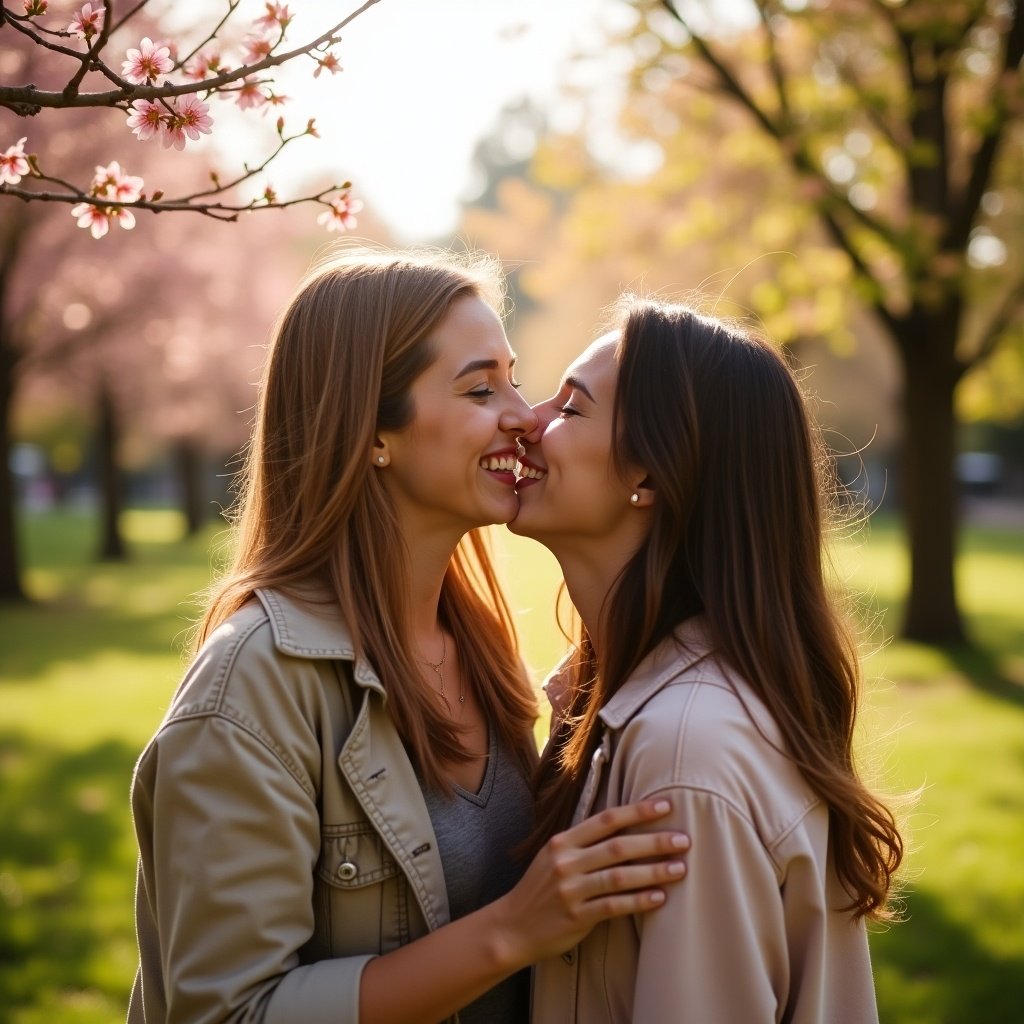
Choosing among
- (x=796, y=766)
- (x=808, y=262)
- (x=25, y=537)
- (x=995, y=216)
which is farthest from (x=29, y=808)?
(x=25, y=537)

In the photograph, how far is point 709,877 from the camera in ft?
7.44

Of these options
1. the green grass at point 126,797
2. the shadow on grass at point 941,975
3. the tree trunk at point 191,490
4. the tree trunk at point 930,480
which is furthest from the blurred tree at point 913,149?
the tree trunk at point 191,490

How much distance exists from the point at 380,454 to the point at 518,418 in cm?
40

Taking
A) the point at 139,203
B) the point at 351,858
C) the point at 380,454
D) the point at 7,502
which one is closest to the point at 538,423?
the point at 380,454

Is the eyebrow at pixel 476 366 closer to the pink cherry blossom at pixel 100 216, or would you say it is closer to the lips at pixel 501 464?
the lips at pixel 501 464

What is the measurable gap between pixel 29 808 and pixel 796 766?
21.2 feet

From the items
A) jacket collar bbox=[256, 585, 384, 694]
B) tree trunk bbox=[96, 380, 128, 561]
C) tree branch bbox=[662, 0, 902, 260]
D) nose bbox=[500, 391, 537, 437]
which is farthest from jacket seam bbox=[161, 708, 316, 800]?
tree trunk bbox=[96, 380, 128, 561]

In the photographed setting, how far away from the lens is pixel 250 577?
2.82 meters

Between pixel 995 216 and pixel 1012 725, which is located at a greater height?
pixel 995 216

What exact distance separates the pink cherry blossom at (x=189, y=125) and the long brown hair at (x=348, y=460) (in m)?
0.57

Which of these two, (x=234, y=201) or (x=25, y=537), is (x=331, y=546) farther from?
(x=25, y=537)

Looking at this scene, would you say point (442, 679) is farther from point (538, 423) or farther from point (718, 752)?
point (718, 752)

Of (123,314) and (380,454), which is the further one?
(123,314)

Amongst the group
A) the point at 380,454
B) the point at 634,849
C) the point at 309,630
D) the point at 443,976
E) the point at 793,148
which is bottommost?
the point at 443,976
